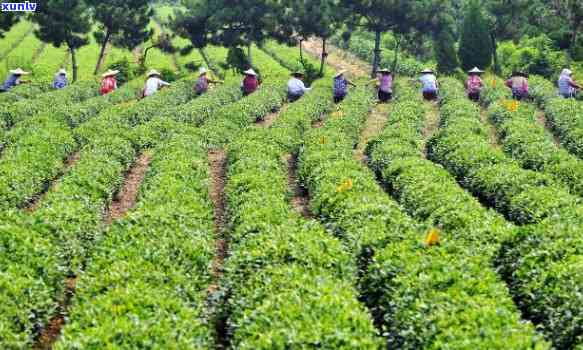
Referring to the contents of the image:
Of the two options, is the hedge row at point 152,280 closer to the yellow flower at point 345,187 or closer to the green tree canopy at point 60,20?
the yellow flower at point 345,187

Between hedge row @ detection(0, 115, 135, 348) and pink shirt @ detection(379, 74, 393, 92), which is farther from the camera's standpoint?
pink shirt @ detection(379, 74, 393, 92)

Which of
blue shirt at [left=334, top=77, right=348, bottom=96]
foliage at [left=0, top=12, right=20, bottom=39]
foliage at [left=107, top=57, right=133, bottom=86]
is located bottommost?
A: foliage at [left=107, top=57, right=133, bottom=86]

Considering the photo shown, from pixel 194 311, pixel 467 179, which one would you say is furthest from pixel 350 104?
pixel 194 311

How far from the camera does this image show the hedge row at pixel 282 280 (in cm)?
744

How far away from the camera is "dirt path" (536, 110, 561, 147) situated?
22706 mm

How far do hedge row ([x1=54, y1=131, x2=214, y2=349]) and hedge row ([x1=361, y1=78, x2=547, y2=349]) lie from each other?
2593 mm

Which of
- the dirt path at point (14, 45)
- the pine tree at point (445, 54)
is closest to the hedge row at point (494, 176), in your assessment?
the pine tree at point (445, 54)

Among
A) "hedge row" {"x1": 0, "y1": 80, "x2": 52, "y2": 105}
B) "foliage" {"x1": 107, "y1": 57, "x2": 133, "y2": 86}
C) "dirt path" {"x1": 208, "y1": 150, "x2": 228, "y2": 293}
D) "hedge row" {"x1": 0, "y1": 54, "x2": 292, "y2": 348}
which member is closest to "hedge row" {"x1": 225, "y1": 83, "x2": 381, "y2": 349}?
"dirt path" {"x1": 208, "y1": 150, "x2": 228, "y2": 293}

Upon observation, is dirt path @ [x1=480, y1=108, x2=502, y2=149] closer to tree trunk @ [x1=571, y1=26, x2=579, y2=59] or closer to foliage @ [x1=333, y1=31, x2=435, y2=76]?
tree trunk @ [x1=571, y1=26, x2=579, y2=59]

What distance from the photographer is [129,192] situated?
16.7 metres

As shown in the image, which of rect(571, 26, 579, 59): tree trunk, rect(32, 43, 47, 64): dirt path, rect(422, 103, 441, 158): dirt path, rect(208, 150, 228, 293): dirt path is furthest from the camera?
rect(32, 43, 47, 64): dirt path

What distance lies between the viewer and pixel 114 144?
59.0 feet

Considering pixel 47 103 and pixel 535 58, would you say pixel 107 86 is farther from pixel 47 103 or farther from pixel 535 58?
pixel 535 58

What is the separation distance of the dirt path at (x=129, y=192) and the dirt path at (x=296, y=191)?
150 inches
